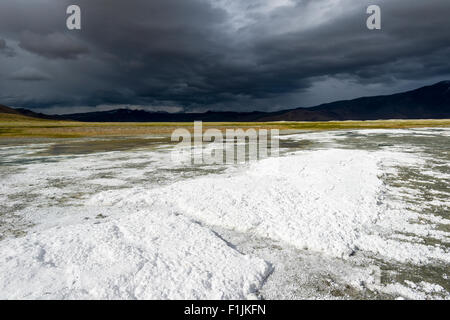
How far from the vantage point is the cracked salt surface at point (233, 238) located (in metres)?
4.46

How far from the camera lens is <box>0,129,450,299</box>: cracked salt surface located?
446 cm

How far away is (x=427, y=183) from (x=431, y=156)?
8.74m

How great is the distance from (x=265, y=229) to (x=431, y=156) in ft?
54.9

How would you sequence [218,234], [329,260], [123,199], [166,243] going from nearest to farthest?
1. [329,260]
2. [166,243]
3. [218,234]
4. [123,199]

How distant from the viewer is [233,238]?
6.44 metres
